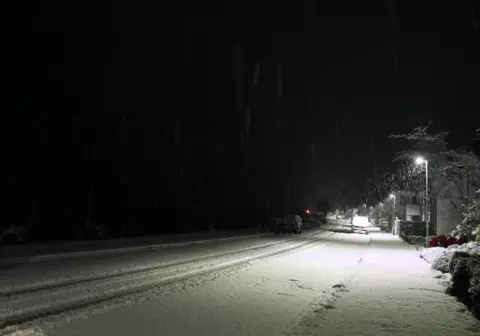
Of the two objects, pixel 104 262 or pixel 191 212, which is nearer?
pixel 104 262

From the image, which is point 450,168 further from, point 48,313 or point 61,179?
point 48,313

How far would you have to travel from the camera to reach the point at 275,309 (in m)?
10.0

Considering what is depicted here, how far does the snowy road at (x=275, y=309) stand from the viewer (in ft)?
26.8

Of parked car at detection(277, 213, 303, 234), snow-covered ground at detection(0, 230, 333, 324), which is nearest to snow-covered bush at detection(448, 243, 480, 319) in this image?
snow-covered ground at detection(0, 230, 333, 324)

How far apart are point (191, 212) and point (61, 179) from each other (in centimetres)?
1598

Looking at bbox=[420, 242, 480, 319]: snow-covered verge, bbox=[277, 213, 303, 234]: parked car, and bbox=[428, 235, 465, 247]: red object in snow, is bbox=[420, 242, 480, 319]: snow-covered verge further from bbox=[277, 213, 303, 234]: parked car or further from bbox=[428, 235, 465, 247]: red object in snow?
bbox=[277, 213, 303, 234]: parked car

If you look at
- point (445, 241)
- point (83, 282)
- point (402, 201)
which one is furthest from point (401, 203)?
point (83, 282)

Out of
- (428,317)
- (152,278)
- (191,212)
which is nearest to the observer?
(428,317)

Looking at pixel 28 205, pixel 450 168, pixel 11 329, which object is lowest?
pixel 11 329

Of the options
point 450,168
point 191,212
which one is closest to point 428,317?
point 450,168

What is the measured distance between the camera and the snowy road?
816 centimetres

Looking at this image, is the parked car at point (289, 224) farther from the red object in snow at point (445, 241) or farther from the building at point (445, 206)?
the red object in snow at point (445, 241)

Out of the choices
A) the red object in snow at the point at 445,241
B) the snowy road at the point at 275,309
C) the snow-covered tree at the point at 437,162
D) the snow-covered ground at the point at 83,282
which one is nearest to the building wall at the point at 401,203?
the snow-covered tree at the point at 437,162

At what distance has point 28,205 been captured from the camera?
30.4 meters
